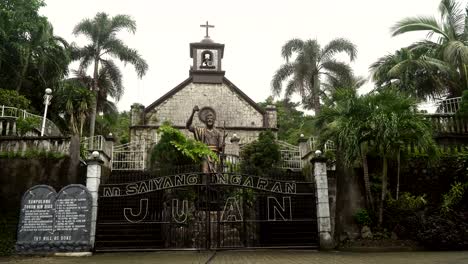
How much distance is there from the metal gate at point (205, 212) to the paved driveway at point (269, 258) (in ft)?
2.92

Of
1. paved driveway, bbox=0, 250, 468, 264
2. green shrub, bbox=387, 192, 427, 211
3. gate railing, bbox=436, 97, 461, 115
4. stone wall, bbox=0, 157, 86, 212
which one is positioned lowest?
paved driveway, bbox=0, 250, 468, 264

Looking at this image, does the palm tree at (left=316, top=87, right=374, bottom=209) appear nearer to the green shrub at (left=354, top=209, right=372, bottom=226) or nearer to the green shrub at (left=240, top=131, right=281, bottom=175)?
the green shrub at (left=354, top=209, right=372, bottom=226)

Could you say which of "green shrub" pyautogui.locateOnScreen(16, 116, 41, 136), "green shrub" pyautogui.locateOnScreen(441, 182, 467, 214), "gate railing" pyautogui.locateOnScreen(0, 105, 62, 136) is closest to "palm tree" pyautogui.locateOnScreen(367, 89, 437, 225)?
"green shrub" pyautogui.locateOnScreen(441, 182, 467, 214)

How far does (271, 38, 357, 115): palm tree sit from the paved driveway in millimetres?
16626

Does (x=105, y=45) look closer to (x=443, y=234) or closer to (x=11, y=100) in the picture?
(x=11, y=100)

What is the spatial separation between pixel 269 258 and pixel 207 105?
54.5 ft

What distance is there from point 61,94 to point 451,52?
57.5 feet

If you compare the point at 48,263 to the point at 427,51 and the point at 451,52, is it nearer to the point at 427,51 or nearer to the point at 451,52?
the point at 451,52

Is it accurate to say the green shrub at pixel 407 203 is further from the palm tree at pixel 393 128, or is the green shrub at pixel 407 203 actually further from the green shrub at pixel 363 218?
the green shrub at pixel 363 218

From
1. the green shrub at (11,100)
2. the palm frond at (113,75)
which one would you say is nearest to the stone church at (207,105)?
the palm frond at (113,75)

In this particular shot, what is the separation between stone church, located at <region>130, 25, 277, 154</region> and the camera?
22.9 meters

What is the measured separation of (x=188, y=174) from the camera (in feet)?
32.2

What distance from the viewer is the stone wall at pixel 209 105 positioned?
23.3m

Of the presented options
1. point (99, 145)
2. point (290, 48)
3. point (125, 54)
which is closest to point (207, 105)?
point (125, 54)
